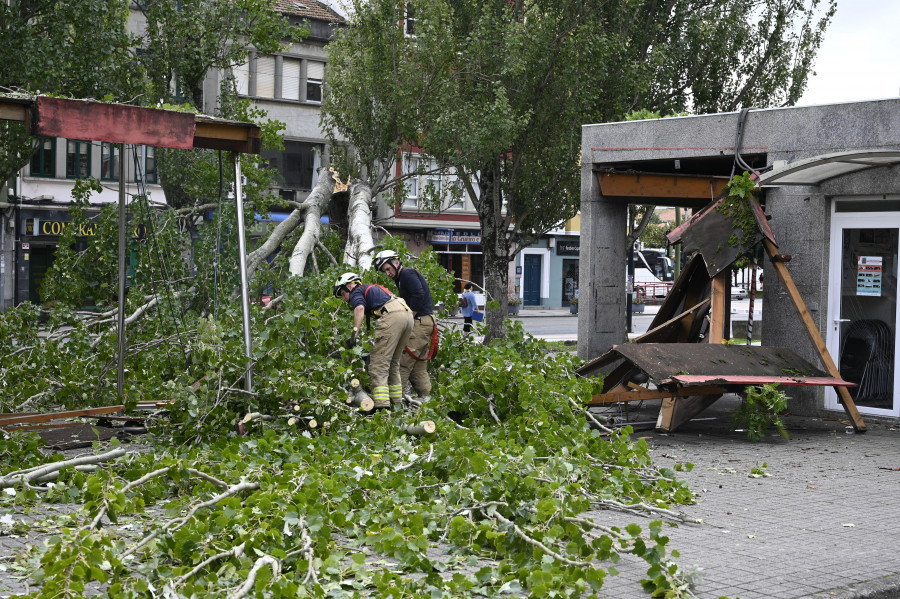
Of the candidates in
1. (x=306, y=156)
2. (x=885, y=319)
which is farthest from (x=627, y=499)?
(x=306, y=156)

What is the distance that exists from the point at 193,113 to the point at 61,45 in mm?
11003

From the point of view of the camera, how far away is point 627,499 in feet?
22.1

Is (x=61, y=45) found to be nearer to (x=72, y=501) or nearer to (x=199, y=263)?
(x=199, y=263)

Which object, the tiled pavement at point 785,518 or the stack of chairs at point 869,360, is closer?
the tiled pavement at point 785,518

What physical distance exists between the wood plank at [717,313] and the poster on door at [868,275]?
1.61 metres

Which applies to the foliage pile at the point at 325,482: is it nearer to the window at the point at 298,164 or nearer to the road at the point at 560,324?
the road at the point at 560,324

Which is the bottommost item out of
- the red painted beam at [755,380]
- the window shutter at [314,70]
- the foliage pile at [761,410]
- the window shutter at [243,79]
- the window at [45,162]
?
the foliage pile at [761,410]

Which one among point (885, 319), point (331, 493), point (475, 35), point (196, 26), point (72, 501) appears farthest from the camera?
point (475, 35)

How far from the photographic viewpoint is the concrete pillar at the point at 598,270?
44.4ft

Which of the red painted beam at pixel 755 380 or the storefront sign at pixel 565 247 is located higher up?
the storefront sign at pixel 565 247

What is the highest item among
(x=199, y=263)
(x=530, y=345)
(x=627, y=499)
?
(x=199, y=263)

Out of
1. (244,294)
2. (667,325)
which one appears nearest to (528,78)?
(667,325)

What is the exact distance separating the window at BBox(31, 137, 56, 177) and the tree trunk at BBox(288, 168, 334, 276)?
19.1 metres

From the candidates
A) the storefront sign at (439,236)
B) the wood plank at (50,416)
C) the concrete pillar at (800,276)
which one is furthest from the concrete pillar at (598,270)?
the storefront sign at (439,236)
